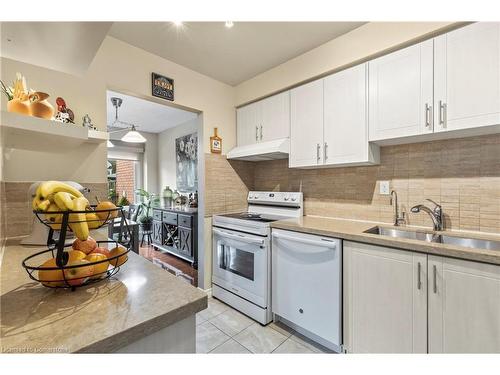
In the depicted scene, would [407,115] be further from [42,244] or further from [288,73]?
[42,244]

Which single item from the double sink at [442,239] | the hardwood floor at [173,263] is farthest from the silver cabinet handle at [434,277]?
the hardwood floor at [173,263]

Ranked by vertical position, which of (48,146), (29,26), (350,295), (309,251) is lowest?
(350,295)

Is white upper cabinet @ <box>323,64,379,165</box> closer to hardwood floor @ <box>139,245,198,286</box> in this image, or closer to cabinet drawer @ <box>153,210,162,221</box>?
hardwood floor @ <box>139,245,198,286</box>

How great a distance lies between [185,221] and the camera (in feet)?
11.3

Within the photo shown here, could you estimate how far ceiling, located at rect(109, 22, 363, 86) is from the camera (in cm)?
176

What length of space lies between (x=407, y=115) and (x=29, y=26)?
6.42 ft

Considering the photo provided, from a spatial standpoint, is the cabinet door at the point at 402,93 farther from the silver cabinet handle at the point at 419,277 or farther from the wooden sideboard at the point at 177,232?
the wooden sideboard at the point at 177,232

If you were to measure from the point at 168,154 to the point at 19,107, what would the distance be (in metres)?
4.32

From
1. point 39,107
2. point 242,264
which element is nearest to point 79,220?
point 39,107

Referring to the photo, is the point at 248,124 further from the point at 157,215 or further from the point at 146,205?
the point at 146,205

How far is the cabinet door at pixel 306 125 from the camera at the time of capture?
207 cm

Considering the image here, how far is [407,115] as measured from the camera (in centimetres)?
160

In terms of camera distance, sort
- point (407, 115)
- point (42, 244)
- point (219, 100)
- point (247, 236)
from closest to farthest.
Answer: point (42, 244) < point (407, 115) < point (247, 236) < point (219, 100)
